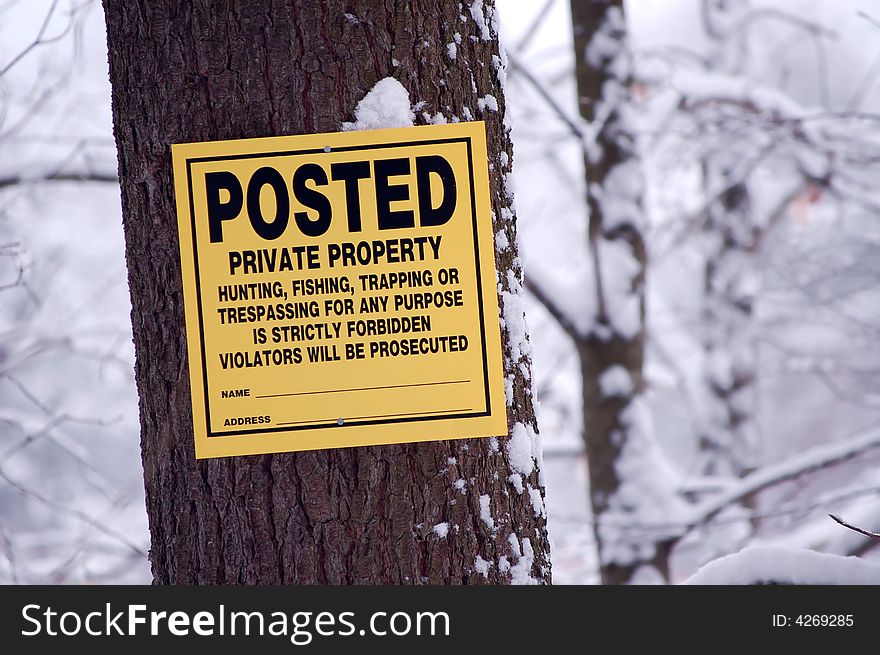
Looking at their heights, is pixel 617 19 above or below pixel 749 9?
below

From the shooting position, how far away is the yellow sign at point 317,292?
3.53 feet

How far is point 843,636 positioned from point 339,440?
907 millimetres

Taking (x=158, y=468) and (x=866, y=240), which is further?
(x=866, y=240)

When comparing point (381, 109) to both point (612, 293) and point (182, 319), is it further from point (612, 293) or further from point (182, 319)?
point (612, 293)

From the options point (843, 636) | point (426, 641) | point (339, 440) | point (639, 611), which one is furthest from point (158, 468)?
point (843, 636)

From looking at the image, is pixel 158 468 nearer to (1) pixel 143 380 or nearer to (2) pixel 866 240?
(1) pixel 143 380

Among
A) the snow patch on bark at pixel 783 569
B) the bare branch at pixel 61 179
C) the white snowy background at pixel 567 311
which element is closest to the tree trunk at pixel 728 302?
the white snowy background at pixel 567 311

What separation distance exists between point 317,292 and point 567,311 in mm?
2528

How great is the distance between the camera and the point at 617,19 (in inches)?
138

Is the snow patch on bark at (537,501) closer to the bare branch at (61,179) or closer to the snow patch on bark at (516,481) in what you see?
the snow patch on bark at (516,481)

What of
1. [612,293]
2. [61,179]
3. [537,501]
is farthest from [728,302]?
[537,501]

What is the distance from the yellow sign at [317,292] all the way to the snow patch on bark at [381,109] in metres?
0.02

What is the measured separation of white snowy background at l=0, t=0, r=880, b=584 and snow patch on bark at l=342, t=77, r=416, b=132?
0.01 metres

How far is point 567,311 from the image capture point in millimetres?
3490
